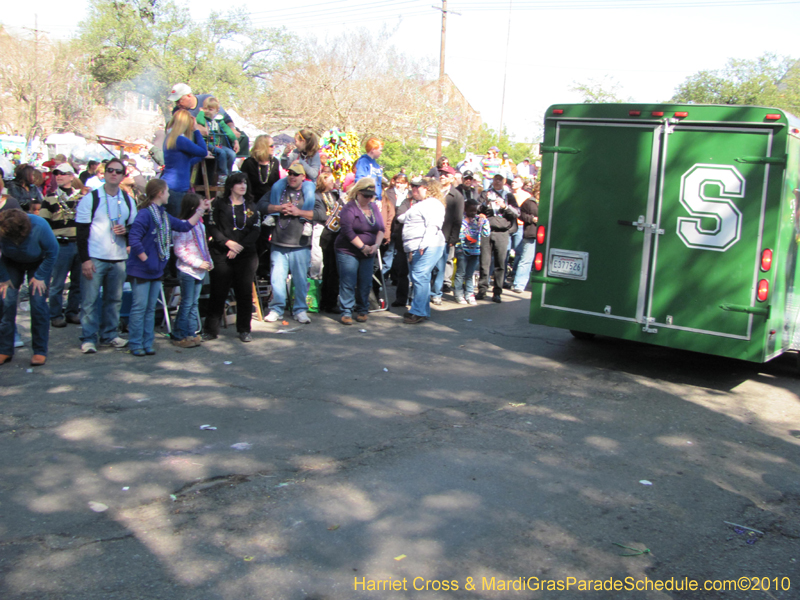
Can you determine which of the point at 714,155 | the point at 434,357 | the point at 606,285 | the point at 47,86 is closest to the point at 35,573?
the point at 434,357

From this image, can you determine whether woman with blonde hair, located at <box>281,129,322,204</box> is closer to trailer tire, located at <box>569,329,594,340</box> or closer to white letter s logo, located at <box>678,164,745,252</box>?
trailer tire, located at <box>569,329,594,340</box>

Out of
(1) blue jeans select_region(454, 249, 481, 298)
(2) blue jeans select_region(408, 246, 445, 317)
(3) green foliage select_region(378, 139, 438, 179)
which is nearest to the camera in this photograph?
(2) blue jeans select_region(408, 246, 445, 317)

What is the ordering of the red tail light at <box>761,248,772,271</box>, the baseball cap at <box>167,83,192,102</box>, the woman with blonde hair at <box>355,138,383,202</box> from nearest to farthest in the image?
the red tail light at <box>761,248,772,271</box>
the baseball cap at <box>167,83,192,102</box>
the woman with blonde hair at <box>355,138,383,202</box>

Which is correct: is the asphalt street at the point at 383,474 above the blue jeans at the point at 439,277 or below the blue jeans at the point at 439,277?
below

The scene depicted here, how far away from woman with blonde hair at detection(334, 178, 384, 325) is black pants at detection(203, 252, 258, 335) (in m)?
1.54

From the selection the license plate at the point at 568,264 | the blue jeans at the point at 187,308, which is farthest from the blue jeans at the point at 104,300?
the license plate at the point at 568,264

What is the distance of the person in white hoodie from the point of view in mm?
10281

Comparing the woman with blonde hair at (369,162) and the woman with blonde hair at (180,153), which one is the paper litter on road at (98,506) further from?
the woman with blonde hair at (369,162)

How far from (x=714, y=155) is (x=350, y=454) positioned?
467 cm

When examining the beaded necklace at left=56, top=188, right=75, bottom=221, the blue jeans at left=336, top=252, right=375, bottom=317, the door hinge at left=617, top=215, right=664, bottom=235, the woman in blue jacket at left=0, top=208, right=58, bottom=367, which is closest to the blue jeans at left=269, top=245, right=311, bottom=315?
the blue jeans at left=336, top=252, right=375, bottom=317

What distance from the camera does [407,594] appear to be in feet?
11.7

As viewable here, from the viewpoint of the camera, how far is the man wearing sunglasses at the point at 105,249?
7805 mm

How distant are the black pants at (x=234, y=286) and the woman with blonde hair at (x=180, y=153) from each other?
87cm

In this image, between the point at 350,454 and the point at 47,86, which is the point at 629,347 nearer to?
the point at 350,454
